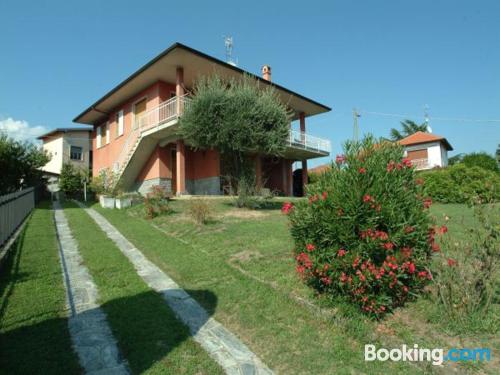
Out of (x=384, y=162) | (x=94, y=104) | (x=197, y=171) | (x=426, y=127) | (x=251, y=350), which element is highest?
(x=426, y=127)

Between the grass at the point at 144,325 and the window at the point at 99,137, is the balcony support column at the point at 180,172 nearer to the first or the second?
the grass at the point at 144,325

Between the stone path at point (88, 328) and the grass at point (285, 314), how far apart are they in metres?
1.23

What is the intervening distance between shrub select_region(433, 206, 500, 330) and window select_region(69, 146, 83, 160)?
32.3 metres

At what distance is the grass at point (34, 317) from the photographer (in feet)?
9.30

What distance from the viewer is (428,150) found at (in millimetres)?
31984

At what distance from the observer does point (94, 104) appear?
20.4 m

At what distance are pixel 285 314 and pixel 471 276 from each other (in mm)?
2108

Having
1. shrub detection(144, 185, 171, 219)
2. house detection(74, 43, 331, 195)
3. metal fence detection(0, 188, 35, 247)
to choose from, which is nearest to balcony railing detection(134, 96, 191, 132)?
house detection(74, 43, 331, 195)

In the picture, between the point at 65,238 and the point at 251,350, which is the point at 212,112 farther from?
the point at 251,350

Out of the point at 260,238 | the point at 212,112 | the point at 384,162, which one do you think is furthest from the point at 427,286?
the point at 212,112

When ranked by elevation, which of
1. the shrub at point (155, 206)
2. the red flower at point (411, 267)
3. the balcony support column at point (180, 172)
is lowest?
the red flower at point (411, 267)

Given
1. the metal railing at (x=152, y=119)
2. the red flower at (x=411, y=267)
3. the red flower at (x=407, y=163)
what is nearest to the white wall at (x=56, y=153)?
the metal railing at (x=152, y=119)

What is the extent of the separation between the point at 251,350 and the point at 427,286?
2306 millimetres

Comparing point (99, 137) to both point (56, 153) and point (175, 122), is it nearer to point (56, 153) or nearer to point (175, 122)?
point (56, 153)
